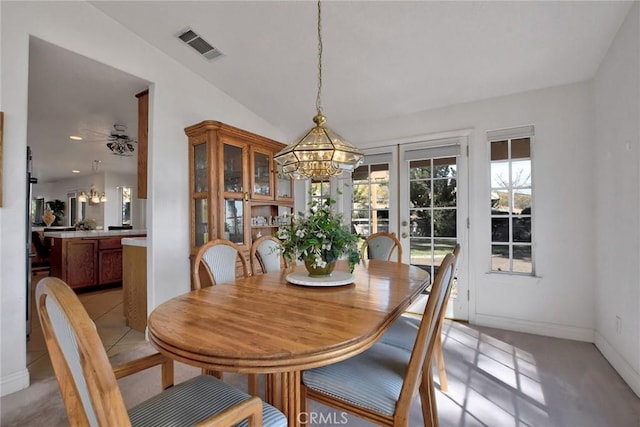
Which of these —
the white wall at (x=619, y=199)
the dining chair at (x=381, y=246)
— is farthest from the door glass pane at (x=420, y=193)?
the white wall at (x=619, y=199)

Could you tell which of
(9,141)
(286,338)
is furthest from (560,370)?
(9,141)

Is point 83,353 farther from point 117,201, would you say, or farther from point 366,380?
point 117,201

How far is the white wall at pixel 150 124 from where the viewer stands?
6.66ft

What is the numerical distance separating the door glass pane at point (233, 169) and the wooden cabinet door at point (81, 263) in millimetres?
3068

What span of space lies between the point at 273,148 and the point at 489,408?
3158 millimetres

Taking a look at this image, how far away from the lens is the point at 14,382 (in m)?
2.03

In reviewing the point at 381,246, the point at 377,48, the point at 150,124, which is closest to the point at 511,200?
the point at 381,246

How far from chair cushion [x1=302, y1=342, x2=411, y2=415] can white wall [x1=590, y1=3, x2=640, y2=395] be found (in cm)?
183

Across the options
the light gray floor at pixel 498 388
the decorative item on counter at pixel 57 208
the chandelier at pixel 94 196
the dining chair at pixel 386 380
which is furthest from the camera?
the decorative item on counter at pixel 57 208

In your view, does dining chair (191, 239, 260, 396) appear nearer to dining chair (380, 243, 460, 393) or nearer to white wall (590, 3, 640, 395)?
dining chair (380, 243, 460, 393)

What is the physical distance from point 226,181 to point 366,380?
2.42 meters

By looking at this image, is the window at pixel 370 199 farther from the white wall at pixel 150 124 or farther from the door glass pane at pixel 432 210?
the white wall at pixel 150 124

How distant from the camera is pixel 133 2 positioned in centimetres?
238

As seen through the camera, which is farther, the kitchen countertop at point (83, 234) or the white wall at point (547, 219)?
the kitchen countertop at point (83, 234)
